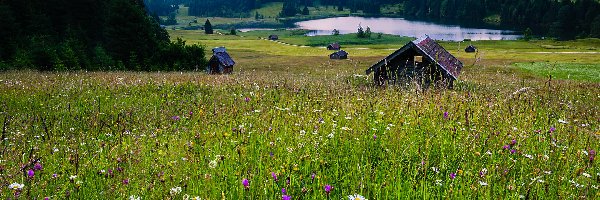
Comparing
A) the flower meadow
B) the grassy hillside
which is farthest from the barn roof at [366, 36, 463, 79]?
the flower meadow

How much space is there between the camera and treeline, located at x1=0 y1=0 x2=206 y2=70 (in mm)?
35625

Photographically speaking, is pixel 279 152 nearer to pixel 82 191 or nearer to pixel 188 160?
pixel 188 160

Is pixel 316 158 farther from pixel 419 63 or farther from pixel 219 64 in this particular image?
pixel 219 64

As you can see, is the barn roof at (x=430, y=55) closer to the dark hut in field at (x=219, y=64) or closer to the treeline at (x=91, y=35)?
the treeline at (x=91, y=35)

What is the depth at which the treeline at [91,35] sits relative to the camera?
3562 cm

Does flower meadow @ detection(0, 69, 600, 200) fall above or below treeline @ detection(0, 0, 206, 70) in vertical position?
below

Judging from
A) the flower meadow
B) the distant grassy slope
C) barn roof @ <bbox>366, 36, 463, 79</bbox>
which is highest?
barn roof @ <bbox>366, 36, 463, 79</bbox>

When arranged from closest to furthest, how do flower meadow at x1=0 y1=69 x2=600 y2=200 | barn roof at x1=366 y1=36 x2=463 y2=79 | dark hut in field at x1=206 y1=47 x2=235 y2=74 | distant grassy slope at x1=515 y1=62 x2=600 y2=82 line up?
flower meadow at x1=0 y1=69 x2=600 y2=200 < barn roof at x1=366 y1=36 x2=463 y2=79 < distant grassy slope at x1=515 y1=62 x2=600 y2=82 < dark hut in field at x1=206 y1=47 x2=235 y2=74

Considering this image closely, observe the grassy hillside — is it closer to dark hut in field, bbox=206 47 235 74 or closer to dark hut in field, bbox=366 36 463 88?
dark hut in field, bbox=366 36 463 88

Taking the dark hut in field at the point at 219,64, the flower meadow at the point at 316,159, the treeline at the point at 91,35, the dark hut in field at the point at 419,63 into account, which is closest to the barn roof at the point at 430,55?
the dark hut in field at the point at 419,63

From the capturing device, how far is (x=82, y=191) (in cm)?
434

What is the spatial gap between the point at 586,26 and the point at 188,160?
209665 millimetres

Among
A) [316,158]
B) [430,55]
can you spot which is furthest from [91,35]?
[316,158]

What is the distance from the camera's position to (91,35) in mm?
48125
